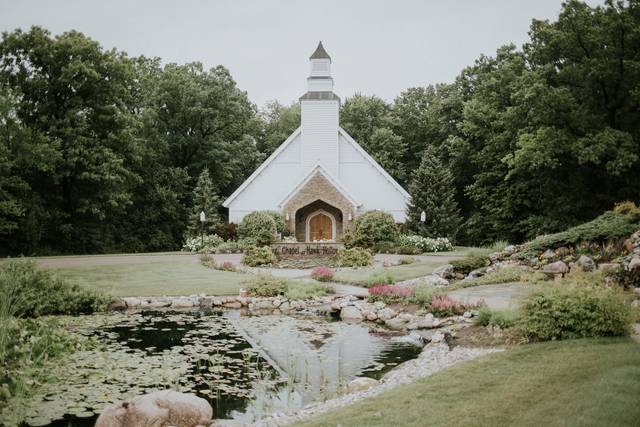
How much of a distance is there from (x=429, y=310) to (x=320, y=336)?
299cm

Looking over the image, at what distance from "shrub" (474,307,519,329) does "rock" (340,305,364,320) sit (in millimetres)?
3850

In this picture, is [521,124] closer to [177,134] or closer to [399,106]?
[399,106]

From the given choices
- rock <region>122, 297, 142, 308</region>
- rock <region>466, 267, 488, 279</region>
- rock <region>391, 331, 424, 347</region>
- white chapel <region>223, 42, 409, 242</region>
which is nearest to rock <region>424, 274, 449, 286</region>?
rock <region>466, 267, 488, 279</region>

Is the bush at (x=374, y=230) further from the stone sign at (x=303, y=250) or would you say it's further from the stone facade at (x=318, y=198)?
the stone sign at (x=303, y=250)

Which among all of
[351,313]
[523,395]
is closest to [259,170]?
[351,313]

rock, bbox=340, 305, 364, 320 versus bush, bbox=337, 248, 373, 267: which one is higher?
bush, bbox=337, 248, 373, 267

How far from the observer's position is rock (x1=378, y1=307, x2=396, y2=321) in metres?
13.3

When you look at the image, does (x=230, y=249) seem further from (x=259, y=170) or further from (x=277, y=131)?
(x=277, y=131)

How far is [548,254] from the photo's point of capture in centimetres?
1753

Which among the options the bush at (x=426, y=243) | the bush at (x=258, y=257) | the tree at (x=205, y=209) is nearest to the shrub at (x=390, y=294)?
the bush at (x=258, y=257)

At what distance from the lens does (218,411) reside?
7.32m

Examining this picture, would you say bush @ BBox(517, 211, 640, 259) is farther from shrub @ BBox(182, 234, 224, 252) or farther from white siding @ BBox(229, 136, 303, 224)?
white siding @ BBox(229, 136, 303, 224)

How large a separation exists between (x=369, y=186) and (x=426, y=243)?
20.3 feet

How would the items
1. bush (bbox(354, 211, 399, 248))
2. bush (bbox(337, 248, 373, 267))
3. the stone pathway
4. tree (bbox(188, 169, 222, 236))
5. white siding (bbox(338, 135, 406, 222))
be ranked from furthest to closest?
tree (bbox(188, 169, 222, 236)) → white siding (bbox(338, 135, 406, 222)) → bush (bbox(354, 211, 399, 248)) → bush (bbox(337, 248, 373, 267)) → the stone pathway
